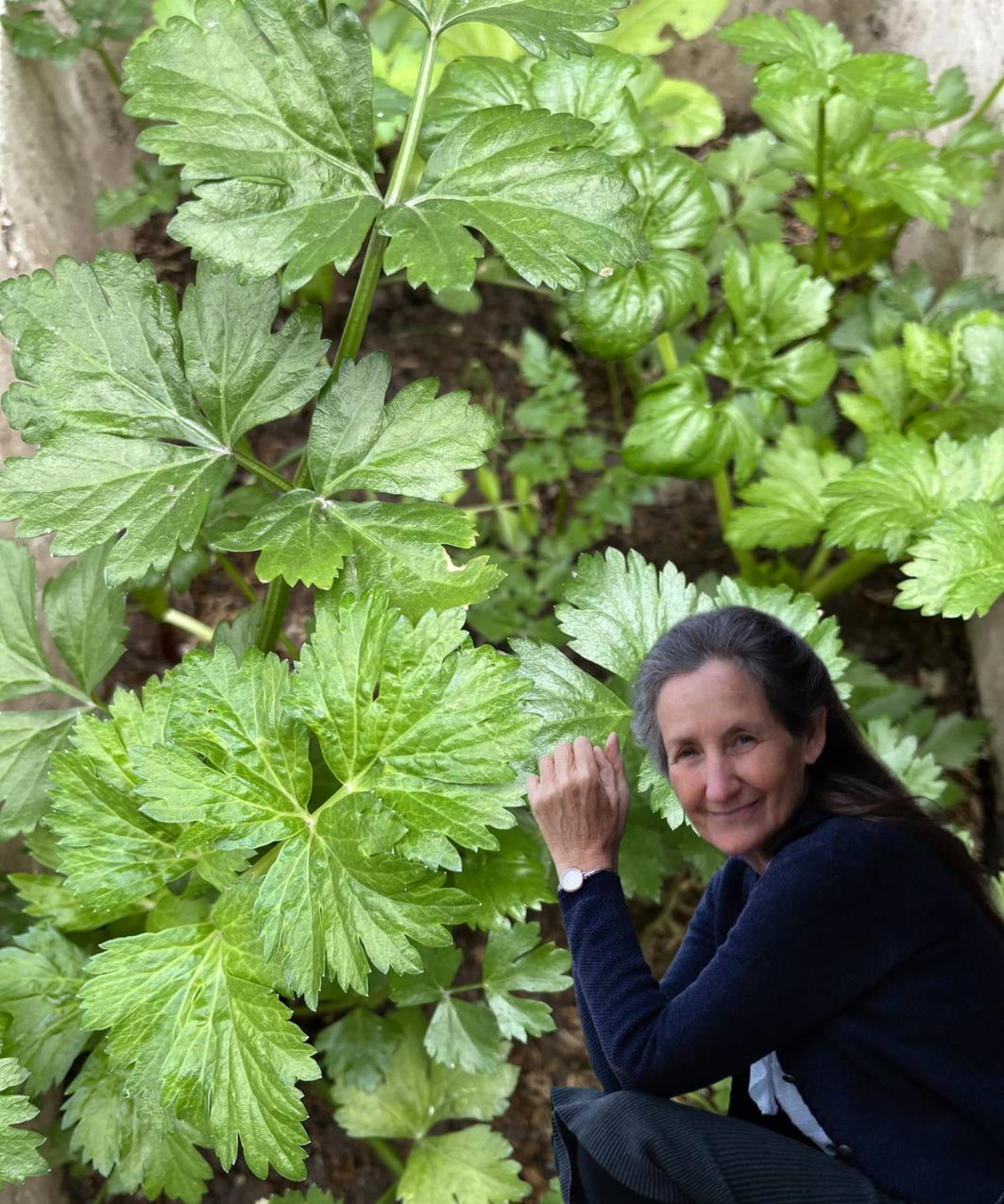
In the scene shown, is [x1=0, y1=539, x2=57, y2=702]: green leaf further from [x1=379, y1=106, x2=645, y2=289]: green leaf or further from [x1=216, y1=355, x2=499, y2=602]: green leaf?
[x1=379, y1=106, x2=645, y2=289]: green leaf

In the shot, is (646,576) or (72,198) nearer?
(646,576)

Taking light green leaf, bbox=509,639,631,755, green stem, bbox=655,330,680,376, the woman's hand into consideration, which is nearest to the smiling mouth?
the woman's hand

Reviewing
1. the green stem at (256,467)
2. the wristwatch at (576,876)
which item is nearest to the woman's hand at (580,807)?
the wristwatch at (576,876)

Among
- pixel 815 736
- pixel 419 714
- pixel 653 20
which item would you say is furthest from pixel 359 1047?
pixel 653 20

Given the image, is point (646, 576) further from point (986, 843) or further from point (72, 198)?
point (72, 198)

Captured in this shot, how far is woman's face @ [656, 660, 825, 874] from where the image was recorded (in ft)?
3.77

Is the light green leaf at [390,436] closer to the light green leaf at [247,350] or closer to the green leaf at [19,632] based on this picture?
the light green leaf at [247,350]

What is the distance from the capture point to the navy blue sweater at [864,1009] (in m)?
→ 1.11

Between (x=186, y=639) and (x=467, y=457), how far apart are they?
105 centimetres

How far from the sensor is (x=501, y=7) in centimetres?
123

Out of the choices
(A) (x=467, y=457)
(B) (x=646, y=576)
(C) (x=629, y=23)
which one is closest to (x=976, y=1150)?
(B) (x=646, y=576)

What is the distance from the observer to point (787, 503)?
6.15 ft

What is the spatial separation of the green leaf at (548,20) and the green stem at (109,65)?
93cm

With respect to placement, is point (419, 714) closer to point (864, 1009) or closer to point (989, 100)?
point (864, 1009)
